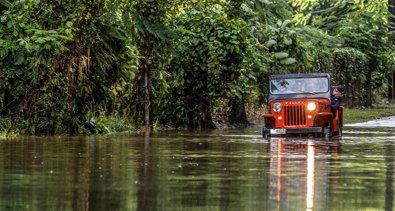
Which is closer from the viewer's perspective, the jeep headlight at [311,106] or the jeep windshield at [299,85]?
the jeep headlight at [311,106]

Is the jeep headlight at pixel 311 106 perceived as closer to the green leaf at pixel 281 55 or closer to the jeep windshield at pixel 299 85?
the jeep windshield at pixel 299 85

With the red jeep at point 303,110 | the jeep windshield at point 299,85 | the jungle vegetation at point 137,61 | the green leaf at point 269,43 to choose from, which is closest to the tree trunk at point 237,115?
the jungle vegetation at point 137,61

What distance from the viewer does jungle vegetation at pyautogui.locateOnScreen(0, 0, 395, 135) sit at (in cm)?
2723

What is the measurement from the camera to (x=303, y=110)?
98.5 ft

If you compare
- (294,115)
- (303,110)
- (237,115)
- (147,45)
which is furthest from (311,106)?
(237,115)

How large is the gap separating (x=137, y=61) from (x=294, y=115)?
14.1 ft

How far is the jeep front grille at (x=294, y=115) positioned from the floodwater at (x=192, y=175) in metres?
5.63

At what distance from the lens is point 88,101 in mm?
28469

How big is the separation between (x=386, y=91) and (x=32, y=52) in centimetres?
4763

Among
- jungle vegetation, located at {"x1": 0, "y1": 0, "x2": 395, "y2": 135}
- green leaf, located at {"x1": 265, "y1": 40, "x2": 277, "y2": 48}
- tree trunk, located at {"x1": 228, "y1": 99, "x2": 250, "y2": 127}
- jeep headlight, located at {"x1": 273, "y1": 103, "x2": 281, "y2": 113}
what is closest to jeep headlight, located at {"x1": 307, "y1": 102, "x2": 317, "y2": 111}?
jeep headlight, located at {"x1": 273, "y1": 103, "x2": 281, "y2": 113}

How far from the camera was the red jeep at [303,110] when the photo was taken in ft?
97.0

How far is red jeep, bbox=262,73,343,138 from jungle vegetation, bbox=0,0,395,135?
10.4 ft

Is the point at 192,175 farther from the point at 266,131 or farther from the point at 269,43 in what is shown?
the point at 269,43

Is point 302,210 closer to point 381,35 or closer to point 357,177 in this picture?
point 357,177
